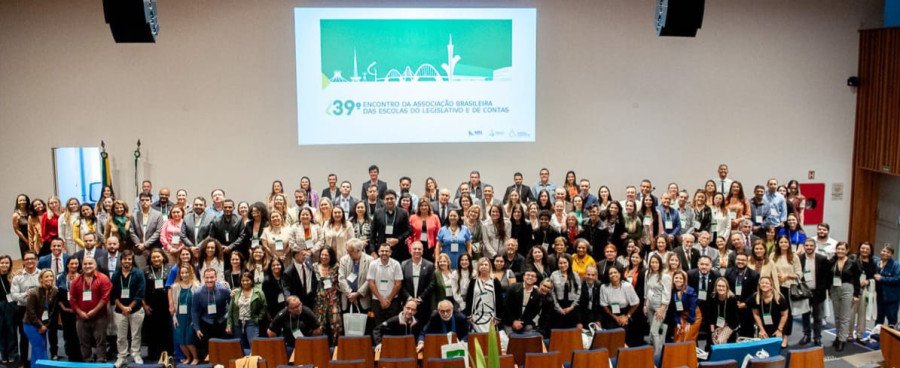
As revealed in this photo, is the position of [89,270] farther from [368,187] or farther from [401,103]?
[401,103]

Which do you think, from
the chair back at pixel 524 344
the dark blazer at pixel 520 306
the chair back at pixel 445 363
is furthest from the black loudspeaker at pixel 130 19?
the chair back at pixel 524 344

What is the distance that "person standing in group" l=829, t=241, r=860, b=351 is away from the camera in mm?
7531

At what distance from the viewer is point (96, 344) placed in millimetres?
7090

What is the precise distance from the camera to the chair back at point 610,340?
249 inches

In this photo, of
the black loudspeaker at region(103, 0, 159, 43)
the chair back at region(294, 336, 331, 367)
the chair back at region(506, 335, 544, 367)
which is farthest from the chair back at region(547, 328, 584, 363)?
the black loudspeaker at region(103, 0, 159, 43)

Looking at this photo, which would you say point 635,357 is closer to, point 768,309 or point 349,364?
point 768,309

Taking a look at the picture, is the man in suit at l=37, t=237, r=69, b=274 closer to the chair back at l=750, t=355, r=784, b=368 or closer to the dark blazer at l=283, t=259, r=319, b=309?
the dark blazer at l=283, t=259, r=319, b=309

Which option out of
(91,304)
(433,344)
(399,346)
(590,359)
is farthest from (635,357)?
(91,304)

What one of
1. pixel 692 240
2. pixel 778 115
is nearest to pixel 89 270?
pixel 692 240

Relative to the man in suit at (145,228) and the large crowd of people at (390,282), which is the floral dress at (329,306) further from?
the man in suit at (145,228)

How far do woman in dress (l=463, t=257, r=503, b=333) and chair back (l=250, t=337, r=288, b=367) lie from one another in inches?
68.7

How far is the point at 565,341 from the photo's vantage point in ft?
20.8

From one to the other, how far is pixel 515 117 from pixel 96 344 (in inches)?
227

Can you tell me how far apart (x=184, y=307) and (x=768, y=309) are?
5235mm
